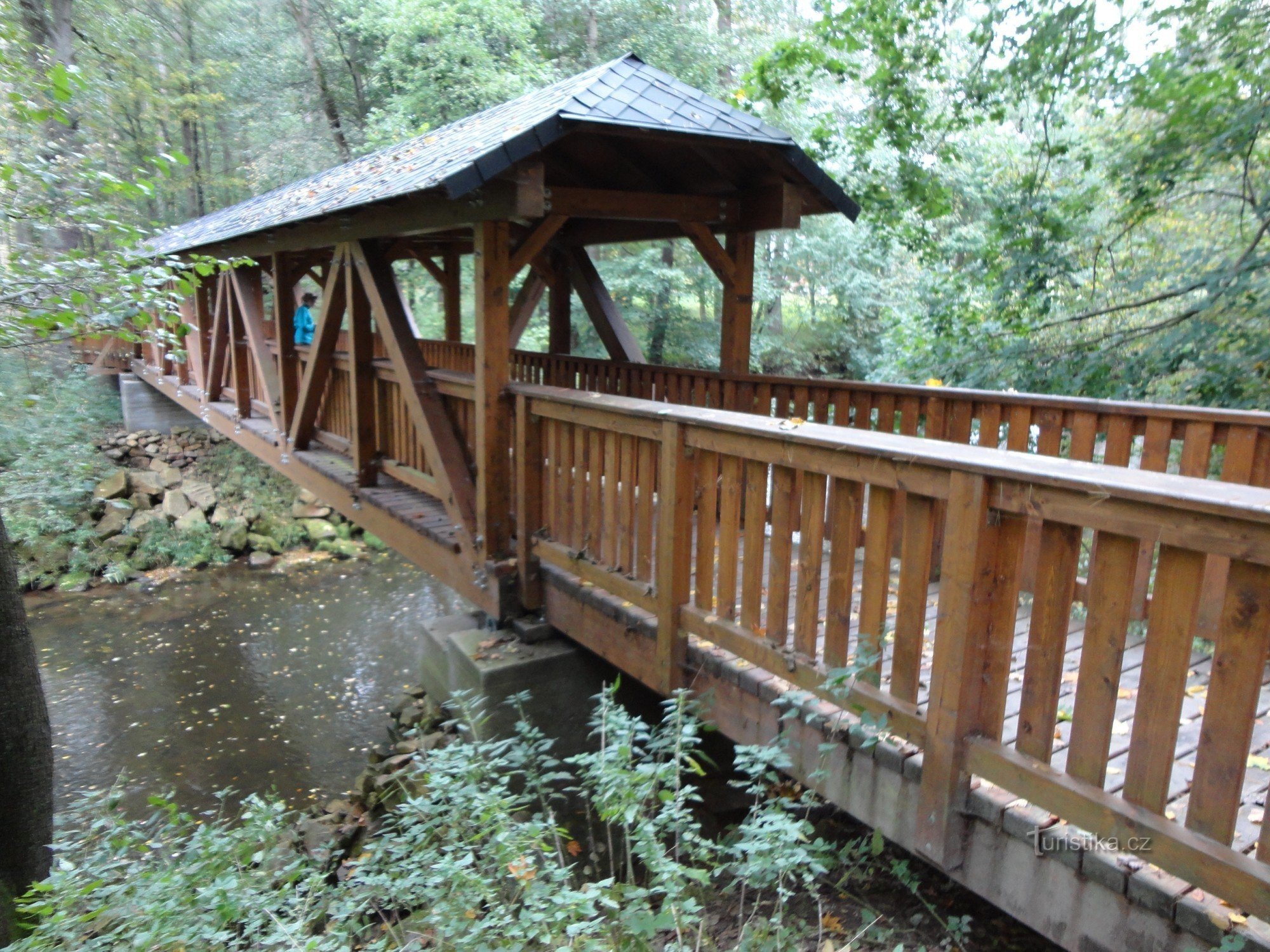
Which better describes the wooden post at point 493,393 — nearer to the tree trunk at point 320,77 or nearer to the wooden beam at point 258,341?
the wooden beam at point 258,341

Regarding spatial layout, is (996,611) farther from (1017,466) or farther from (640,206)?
(640,206)

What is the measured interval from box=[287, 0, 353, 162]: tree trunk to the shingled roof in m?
14.2

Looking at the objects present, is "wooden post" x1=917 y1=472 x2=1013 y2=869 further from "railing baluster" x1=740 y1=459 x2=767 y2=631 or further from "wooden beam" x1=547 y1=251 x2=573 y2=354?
"wooden beam" x1=547 y1=251 x2=573 y2=354

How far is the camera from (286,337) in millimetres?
8352

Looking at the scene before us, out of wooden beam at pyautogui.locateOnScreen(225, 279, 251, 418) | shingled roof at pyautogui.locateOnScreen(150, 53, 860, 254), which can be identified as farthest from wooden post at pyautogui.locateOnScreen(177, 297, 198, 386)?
shingled roof at pyautogui.locateOnScreen(150, 53, 860, 254)

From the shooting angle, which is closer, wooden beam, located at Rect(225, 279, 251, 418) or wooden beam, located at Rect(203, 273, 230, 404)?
wooden beam, located at Rect(225, 279, 251, 418)

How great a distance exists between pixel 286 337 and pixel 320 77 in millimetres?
13843

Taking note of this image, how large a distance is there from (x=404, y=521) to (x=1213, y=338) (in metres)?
6.50

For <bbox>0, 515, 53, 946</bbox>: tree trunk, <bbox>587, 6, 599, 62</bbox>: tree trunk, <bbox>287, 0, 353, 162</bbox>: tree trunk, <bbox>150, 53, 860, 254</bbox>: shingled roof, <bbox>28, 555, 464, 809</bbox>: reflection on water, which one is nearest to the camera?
<bbox>0, 515, 53, 946</bbox>: tree trunk

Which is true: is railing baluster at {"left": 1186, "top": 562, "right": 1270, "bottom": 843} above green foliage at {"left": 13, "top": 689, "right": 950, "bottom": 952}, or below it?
above

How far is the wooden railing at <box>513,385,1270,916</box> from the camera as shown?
1930 mm

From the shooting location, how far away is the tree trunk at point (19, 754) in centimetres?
386

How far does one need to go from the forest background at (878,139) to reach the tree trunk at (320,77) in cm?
7

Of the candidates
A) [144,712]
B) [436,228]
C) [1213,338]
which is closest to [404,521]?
[436,228]
